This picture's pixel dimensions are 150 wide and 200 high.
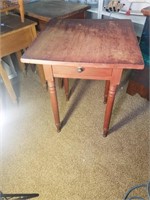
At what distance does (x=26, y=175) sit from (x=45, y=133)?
311 mm

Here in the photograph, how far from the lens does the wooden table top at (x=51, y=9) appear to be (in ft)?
4.46

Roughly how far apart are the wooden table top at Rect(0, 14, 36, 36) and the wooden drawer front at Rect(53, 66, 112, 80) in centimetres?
53

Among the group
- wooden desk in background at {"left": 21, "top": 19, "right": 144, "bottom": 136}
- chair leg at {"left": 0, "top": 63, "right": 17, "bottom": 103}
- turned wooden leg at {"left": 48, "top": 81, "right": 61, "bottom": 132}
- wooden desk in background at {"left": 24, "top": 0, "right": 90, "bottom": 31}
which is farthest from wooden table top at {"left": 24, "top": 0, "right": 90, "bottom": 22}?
turned wooden leg at {"left": 48, "top": 81, "right": 61, "bottom": 132}

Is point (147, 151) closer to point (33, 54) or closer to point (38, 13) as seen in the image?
point (33, 54)

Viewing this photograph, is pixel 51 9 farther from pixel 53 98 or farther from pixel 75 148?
pixel 75 148

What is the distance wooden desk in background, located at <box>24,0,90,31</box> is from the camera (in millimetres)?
1358

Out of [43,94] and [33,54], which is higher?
[33,54]

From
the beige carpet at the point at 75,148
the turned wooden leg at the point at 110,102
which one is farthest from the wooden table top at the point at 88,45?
the beige carpet at the point at 75,148

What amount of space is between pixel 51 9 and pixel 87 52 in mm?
816

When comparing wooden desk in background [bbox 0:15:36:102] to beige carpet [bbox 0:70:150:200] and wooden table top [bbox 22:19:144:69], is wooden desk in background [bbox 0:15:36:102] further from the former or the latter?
beige carpet [bbox 0:70:150:200]

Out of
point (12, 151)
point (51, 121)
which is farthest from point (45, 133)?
point (12, 151)

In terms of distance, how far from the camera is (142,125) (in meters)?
1.33

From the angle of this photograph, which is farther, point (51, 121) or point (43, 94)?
point (43, 94)

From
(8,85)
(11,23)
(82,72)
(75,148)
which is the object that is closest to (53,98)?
(82,72)
